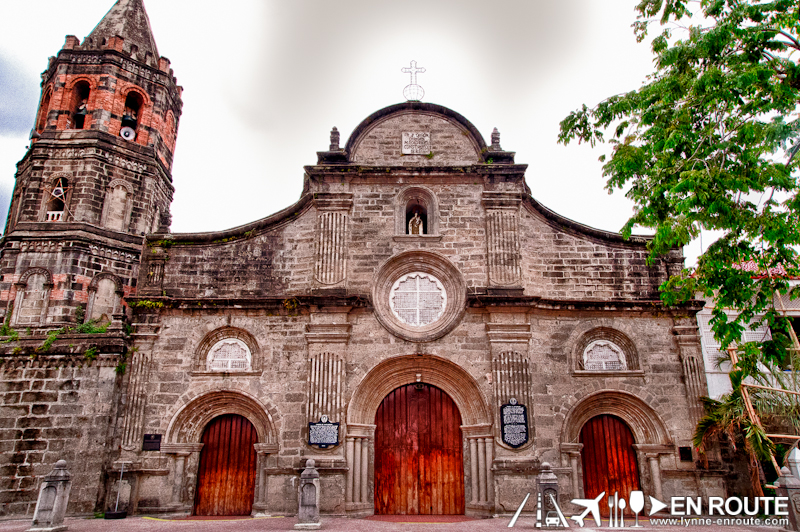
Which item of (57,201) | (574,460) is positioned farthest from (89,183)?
(574,460)

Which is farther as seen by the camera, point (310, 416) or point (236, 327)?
point (236, 327)

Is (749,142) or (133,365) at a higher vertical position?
(749,142)

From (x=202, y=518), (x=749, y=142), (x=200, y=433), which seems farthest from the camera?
(x=200, y=433)

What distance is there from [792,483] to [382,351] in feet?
27.8

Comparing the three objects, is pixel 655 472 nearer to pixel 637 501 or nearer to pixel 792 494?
pixel 637 501

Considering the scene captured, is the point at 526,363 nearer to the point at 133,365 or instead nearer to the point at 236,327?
the point at 236,327

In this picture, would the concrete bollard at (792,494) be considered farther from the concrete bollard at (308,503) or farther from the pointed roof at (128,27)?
the pointed roof at (128,27)

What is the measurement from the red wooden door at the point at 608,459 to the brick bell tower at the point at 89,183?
Result: 1377 cm

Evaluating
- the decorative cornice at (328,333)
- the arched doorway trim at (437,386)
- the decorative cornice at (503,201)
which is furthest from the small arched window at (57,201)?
the decorative cornice at (503,201)

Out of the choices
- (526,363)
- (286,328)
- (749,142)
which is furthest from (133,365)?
(749,142)

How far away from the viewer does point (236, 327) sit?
1428 cm

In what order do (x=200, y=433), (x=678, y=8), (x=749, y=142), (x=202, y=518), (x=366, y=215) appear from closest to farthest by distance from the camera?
(x=749, y=142) → (x=678, y=8) → (x=202, y=518) → (x=200, y=433) → (x=366, y=215)

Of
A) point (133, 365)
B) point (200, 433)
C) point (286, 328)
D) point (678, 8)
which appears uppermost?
point (678, 8)

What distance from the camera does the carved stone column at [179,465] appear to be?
1309cm
